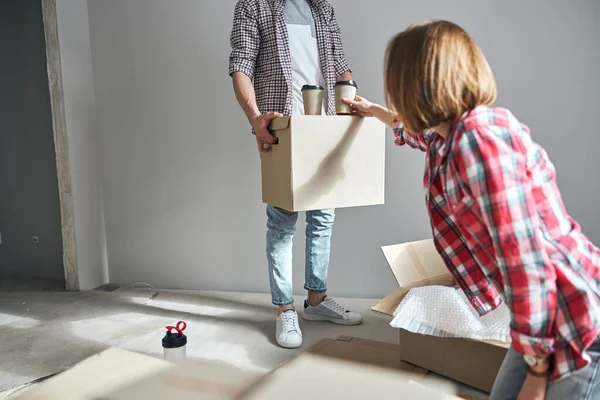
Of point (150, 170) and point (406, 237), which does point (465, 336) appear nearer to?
point (406, 237)

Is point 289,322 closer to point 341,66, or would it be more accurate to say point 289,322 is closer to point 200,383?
point 200,383

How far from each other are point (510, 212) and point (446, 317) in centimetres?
68

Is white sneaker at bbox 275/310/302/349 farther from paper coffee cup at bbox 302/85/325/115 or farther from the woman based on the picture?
the woman

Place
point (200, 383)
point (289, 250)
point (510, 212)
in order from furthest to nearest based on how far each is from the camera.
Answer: point (289, 250)
point (200, 383)
point (510, 212)

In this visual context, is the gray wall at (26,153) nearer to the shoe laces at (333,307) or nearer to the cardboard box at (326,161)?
the shoe laces at (333,307)

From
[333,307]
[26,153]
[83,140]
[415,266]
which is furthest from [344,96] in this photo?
[26,153]

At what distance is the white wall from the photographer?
2.20m

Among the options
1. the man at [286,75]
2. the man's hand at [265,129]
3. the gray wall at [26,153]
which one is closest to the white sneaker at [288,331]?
the man at [286,75]

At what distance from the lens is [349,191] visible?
4.30 ft

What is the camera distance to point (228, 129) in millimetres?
2068

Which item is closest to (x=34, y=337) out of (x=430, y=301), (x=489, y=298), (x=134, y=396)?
(x=134, y=396)

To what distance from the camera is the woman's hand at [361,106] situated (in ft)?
4.09

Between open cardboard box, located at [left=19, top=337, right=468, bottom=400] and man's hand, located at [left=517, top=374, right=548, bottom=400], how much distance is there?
195mm

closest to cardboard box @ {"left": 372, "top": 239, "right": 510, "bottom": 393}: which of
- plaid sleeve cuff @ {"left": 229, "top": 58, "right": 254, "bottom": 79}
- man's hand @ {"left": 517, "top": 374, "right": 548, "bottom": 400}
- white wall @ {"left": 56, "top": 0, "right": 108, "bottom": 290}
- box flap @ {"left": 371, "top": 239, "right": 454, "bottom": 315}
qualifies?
box flap @ {"left": 371, "top": 239, "right": 454, "bottom": 315}
